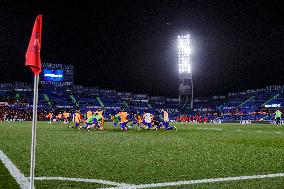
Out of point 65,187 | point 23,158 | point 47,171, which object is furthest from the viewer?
point 23,158

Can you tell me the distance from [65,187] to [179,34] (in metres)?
60.5

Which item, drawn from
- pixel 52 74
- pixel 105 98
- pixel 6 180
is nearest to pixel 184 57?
pixel 52 74

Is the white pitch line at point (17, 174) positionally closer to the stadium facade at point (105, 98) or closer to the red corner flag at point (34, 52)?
the red corner flag at point (34, 52)

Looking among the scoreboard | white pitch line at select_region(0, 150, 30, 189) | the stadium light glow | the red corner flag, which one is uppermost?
the stadium light glow

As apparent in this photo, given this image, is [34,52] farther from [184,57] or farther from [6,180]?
[184,57]

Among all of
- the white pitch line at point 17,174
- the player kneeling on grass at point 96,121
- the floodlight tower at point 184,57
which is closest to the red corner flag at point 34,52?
the white pitch line at point 17,174

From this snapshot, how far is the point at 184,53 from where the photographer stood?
206 ft

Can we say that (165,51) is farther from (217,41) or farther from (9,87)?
(9,87)

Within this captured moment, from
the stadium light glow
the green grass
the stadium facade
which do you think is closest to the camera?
the green grass

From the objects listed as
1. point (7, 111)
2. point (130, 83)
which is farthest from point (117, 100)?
point (7, 111)

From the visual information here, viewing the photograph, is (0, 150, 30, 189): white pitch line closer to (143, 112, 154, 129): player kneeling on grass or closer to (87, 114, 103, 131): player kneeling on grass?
(87, 114, 103, 131): player kneeling on grass

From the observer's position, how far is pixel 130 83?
88.8m

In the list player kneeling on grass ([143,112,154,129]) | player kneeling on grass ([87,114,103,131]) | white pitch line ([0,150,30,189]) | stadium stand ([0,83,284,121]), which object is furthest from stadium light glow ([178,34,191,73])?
white pitch line ([0,150,30,189])

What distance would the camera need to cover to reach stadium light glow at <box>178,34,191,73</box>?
6238cm
